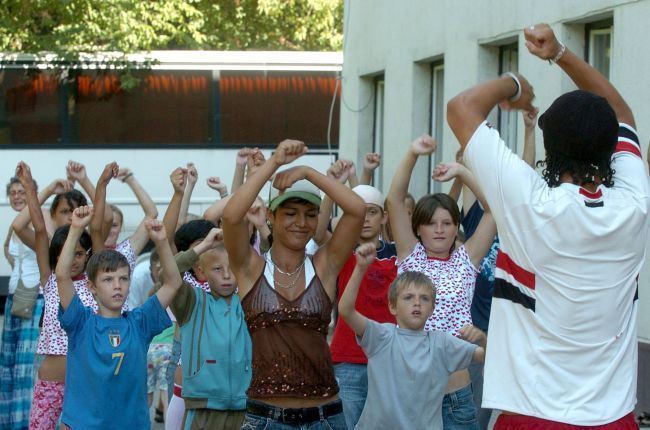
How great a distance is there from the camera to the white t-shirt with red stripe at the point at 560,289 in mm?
3412

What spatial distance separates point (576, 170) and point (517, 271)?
1.13ft

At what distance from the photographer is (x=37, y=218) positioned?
724cm

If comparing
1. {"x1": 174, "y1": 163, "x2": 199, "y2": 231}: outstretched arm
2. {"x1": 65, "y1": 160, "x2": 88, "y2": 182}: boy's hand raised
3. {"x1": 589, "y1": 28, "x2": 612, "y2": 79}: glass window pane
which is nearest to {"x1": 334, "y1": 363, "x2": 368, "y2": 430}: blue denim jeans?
{"x1": 174, "y1": 163, "x2": 199, "y2": 231}: outstretched arm

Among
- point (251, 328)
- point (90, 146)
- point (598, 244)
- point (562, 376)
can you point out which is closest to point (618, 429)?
point (562, 376)

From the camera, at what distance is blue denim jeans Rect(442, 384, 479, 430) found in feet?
20.1

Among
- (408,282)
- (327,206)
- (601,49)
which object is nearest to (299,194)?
(408,282)

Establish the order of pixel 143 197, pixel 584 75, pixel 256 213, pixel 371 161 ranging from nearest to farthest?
pixel 584 75, pixel 256 213, pixel 371 161, pixel 143 197

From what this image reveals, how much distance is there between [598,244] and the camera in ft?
11.3

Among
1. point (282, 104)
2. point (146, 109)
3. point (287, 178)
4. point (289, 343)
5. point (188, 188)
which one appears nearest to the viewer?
point (287, 178)

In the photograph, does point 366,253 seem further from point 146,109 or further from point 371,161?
point 146,109

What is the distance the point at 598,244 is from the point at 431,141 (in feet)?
8.38

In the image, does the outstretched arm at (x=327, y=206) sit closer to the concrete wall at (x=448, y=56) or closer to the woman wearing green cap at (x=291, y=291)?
the woman wearing green cap at (x=291, y=291)

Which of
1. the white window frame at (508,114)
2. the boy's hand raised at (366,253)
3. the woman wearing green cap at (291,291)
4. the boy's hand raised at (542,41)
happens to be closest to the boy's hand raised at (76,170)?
the woman wearing green cap at (291,291)

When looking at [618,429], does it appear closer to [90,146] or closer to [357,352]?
[357,352]
